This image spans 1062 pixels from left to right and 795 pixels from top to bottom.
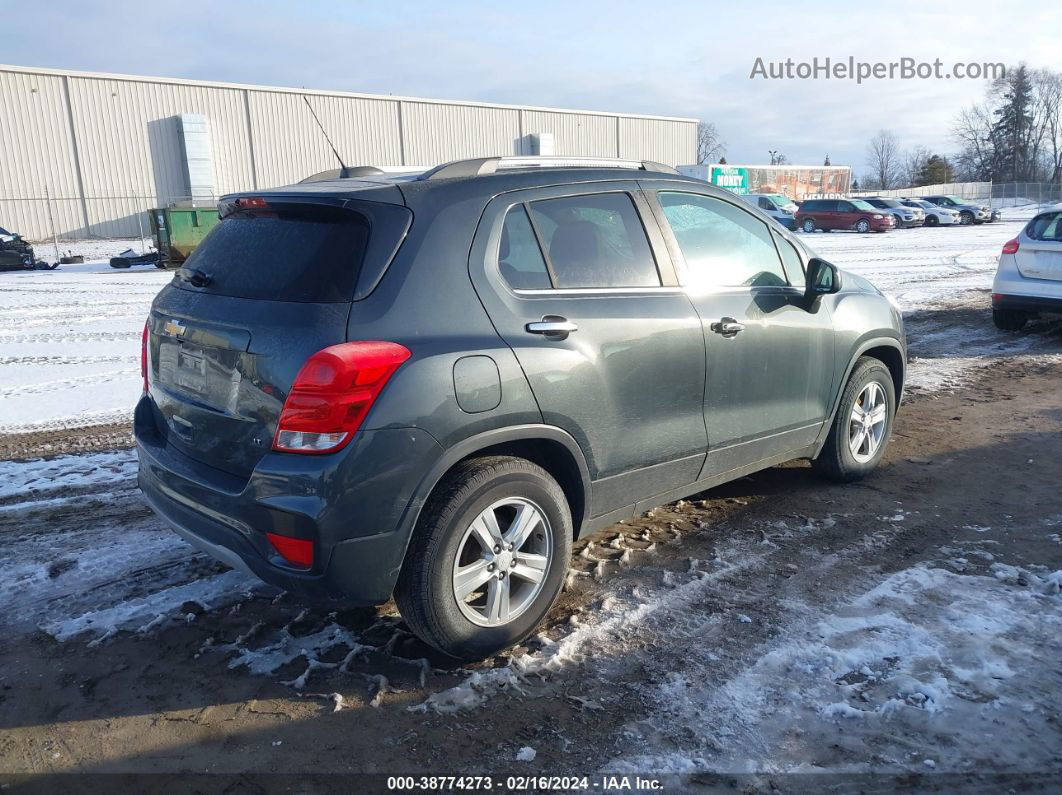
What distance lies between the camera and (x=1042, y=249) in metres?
9.52

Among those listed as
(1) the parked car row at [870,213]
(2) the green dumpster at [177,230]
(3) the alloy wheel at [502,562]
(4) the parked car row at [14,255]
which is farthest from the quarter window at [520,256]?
(1) the parked car row at [870,213]

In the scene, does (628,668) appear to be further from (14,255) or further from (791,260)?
(14,255)

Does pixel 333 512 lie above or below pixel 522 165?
below

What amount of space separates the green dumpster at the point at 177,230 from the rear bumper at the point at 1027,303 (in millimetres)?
19526

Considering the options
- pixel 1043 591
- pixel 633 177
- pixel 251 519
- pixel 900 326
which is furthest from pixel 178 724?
pixel 900 326

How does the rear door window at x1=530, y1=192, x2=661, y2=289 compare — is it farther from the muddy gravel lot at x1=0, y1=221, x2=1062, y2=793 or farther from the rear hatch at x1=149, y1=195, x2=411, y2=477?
the muddy gravel lot at x1=0, y1=221, x2=1062, y2=793

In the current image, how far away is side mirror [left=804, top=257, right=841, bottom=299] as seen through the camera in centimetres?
445

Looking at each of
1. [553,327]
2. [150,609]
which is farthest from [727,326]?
[150,609]

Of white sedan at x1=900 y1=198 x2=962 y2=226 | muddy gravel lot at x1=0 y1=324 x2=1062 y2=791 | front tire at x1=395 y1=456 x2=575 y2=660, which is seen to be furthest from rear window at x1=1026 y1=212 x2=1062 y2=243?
white sedan at x1=900 y1=198 x2=962 y2=226

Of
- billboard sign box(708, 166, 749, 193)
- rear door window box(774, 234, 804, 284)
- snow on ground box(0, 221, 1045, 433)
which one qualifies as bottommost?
snow on ground box(0, 221, 1045, 433)

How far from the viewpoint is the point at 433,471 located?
2914 millimetres

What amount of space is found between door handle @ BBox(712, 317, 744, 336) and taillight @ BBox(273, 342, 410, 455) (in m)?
1.82

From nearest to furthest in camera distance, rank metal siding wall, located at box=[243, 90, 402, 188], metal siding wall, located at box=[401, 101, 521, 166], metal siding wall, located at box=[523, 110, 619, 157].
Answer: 1. metal siding wall, located at box=[243, 90, 402, 188]
2. metal siding wall, located at box=[401, 101, 521, 166]
3. metal siding wall, located at box=[523, 110, 619, 157]

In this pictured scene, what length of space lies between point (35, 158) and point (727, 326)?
40445 mm
